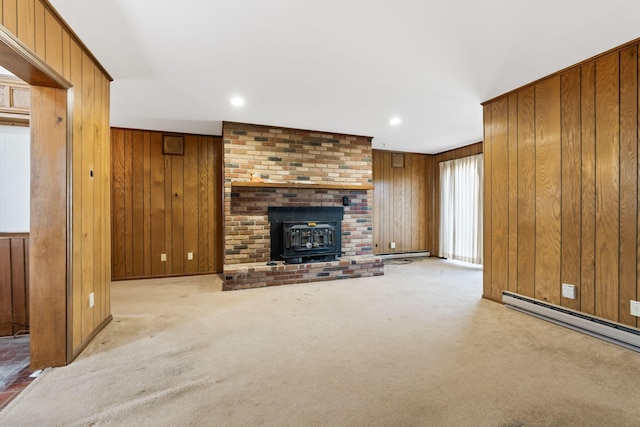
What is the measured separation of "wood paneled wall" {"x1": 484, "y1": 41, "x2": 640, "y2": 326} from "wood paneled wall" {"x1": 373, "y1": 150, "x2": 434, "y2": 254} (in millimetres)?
2933

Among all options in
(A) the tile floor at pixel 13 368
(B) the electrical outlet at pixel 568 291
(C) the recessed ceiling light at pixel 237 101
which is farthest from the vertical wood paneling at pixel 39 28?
(B) the electrical outlet at pixel 568 291

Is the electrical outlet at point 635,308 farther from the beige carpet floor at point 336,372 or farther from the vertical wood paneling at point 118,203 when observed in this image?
the vertical wood paneling at point 118,203

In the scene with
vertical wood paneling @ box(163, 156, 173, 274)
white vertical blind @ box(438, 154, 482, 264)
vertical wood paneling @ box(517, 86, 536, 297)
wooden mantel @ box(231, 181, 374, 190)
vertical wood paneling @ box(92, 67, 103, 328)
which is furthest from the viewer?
white vertical blind @ box(438, 154, 482, 264)

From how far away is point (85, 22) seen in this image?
2.05 metres

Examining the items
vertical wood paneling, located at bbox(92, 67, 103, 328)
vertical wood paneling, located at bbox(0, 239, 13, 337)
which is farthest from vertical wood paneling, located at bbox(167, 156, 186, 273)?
vertical wood paneling, located at bbox(0, 239, 13, 337)

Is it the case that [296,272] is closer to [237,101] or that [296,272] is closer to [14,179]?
[237,101]

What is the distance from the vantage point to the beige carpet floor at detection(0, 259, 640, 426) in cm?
159

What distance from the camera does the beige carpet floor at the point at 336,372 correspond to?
1.59 m

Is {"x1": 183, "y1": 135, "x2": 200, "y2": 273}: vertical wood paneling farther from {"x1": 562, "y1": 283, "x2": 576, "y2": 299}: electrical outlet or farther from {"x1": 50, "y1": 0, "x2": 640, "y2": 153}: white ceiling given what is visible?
{"x1": 562, "y1": 283, "x2": 576, "y2": 299}: electrical outlet

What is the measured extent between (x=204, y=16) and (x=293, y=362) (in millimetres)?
2413

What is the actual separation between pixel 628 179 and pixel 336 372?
2692mm

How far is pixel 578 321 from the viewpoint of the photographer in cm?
263

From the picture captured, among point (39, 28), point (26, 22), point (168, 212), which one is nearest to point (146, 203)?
point (168, 212)

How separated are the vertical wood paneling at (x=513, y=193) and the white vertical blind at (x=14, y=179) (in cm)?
466
